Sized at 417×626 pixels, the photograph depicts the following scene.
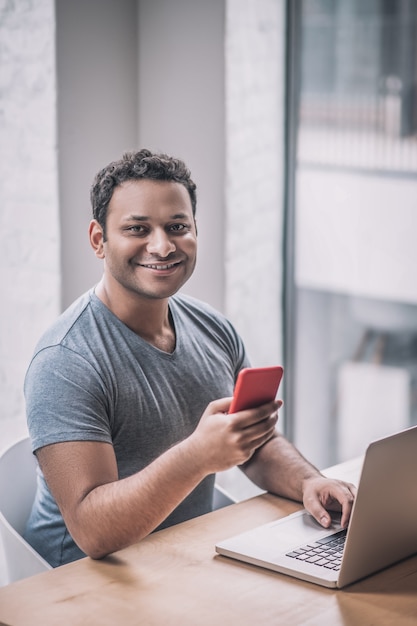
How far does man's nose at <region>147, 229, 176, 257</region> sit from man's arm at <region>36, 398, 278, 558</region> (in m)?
0.40

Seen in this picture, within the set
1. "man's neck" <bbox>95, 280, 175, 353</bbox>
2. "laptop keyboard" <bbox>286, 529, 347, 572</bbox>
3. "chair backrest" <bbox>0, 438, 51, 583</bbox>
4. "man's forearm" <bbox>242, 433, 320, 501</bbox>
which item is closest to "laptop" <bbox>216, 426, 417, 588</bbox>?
"laptop keyboard" <bbox>286, 529, 347, 572</bbox>

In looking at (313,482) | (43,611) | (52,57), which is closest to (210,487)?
(313,482)

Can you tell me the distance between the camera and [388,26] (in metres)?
3.11

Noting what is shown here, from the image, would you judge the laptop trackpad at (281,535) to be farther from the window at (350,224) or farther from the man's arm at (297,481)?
the window at (350,224)

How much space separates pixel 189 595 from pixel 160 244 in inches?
27.8

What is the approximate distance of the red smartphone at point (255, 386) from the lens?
1506mm

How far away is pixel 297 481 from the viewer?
6.51 ft

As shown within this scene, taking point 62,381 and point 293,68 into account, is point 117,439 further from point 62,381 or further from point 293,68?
point 293,68

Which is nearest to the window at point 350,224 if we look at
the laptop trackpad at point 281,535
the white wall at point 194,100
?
the white wall at point 194,100

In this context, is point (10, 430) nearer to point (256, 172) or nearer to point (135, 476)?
point (256, 172)

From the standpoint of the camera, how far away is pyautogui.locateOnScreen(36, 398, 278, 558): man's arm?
Answer: 1.59m

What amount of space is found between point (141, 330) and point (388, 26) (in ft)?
5.16

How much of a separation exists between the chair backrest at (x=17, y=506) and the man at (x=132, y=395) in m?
0.06

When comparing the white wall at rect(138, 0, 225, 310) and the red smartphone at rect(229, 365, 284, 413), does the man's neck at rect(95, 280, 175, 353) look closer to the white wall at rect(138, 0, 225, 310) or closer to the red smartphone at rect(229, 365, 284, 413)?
the red smartphone at rect(229, 365, 284, 413)
